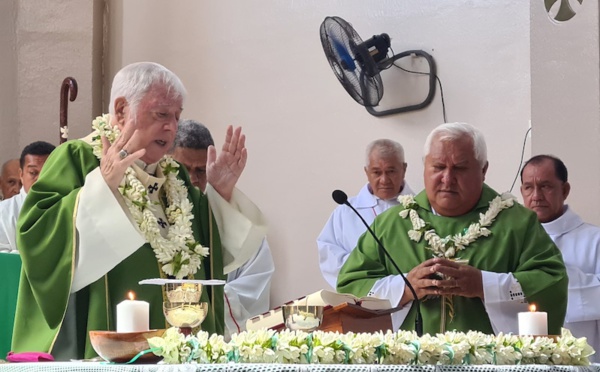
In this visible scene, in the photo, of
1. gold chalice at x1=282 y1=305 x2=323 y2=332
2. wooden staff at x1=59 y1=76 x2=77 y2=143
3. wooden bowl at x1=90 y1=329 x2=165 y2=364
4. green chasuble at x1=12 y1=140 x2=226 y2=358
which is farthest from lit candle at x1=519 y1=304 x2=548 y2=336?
wooden staff at x1=59 y1=76 x2=77 y2=143

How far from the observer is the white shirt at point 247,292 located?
707 cm

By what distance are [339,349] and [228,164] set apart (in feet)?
7.07

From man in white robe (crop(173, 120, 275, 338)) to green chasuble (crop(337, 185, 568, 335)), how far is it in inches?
47.8

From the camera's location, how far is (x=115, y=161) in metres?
4.34

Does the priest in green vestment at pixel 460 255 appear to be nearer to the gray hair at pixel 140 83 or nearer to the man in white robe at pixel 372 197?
the gray hair at pixel 140 83

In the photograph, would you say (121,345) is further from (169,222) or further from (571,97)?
(571,97)

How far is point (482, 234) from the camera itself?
18.4ft

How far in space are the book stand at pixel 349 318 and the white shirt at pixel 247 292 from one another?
10.2 feet

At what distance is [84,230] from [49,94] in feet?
20.5

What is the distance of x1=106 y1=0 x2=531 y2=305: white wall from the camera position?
7973mm

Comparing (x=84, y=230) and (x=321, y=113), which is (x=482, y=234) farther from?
(x=321, y=113)

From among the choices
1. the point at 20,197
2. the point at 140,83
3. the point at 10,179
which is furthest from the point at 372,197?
the point at 140,83

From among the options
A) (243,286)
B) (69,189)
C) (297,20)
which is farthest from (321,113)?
(69,189)

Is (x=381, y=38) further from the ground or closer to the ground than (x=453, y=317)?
further from the ground
